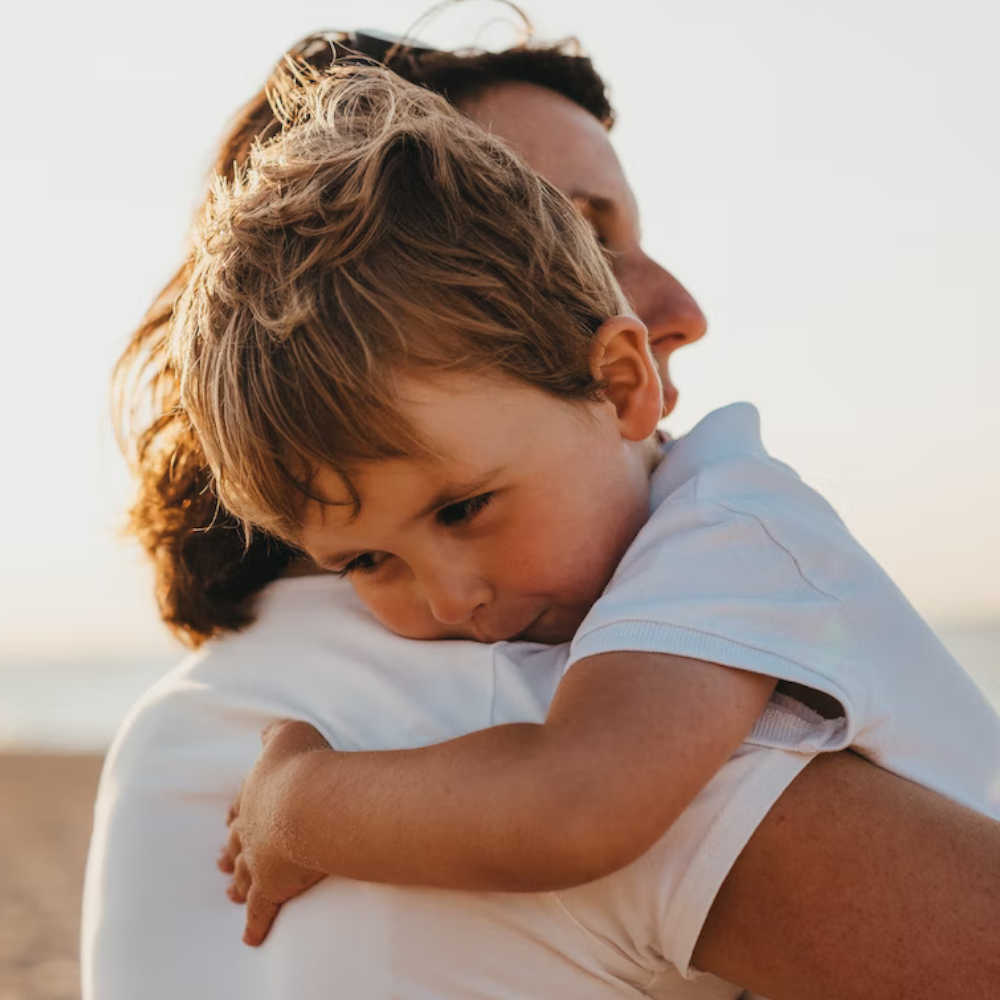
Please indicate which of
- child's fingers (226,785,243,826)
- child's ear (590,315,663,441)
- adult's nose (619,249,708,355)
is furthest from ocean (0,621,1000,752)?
child's fingers (226,785,243,826)

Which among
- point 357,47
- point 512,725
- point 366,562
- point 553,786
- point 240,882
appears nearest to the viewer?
point 553,786

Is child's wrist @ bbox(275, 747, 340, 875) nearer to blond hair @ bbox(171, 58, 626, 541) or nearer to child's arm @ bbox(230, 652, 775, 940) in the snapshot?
child's arm @ bbox(230, 652, 775, 940)

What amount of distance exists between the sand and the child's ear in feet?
21.1

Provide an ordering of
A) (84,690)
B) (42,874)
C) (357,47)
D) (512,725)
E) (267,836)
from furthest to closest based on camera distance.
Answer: (84,690)
(42,874)
(357,47)
(267,836)
(512,725)

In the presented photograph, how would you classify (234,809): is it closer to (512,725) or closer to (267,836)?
(267,836)

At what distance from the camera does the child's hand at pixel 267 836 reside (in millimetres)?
1659

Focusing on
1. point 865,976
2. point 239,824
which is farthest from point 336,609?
point 865,976

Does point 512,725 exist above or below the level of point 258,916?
above

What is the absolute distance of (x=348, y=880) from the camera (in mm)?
1617

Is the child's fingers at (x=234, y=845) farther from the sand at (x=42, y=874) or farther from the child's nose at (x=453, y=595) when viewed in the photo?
the sand at (x=42, y=874)

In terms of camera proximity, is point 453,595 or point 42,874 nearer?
point 453,595

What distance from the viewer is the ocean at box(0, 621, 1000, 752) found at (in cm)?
1900

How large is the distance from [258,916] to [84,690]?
2435 centimetres

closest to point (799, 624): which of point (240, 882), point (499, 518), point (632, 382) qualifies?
point (499, 518)
